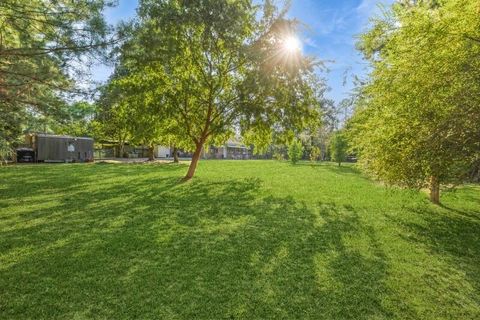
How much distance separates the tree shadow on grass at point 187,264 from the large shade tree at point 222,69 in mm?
7180

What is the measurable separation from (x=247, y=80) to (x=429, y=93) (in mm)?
8683

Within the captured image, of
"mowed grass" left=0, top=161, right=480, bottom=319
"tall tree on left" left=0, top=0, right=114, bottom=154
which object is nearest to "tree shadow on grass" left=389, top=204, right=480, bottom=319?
"mowed grass" left=0, top=161, right=480, bottom=319

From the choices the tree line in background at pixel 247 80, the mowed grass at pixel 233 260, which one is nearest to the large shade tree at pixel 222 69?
the tree line in background at pixel 247 80

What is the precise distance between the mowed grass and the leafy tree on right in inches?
79.3

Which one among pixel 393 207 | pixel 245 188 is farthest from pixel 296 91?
pixel 393 207

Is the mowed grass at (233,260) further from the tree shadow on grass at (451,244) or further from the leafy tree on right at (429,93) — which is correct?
the leafy tree on right at (429,93)

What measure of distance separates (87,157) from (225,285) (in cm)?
3557

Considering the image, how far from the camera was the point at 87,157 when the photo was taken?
34.8 m

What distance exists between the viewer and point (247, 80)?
13797 mm

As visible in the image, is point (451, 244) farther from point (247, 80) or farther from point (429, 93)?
point (247, 80)

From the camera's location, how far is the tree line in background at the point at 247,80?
616 cm

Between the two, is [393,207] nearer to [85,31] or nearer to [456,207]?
[456,207]

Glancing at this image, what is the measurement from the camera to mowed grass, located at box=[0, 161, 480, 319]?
4.02m

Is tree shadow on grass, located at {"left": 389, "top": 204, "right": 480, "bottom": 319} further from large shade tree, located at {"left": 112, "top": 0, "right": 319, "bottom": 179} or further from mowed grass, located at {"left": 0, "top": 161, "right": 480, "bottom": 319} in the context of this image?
large shade tree, located at {"left": 112, "top": 0, "right": 319, "bottom": 179}
